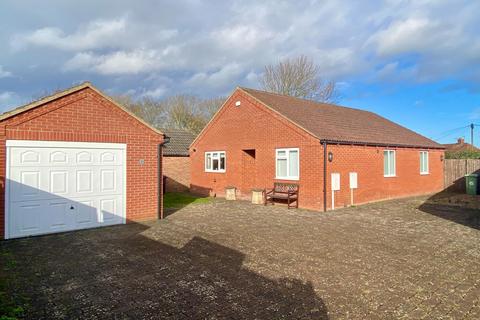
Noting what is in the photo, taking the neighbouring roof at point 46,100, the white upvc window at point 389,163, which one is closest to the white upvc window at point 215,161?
the white upvc window at point 389,163

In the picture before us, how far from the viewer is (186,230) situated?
30.5ft

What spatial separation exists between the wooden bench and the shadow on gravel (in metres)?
6.63

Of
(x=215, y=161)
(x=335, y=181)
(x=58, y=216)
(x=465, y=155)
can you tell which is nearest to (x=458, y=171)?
(x=465, y=155)

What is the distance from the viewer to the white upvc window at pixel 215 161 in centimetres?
1837

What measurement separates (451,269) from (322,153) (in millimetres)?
7255

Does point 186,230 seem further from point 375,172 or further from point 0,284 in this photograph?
point 375,172

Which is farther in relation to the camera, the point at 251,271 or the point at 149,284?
the point at 251,271

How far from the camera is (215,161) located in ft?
62.1

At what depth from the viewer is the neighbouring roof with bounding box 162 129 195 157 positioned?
22.1 metres

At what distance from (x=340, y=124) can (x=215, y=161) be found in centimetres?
714

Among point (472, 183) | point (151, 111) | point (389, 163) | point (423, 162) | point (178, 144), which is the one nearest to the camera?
point (389, 163)

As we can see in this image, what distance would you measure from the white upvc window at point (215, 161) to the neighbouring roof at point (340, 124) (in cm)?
398

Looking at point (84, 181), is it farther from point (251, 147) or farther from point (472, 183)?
point (472, 183)

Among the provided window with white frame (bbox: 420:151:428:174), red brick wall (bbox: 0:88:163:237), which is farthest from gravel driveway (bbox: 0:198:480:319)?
window with white frame (bbox: 420:151:428:174)
